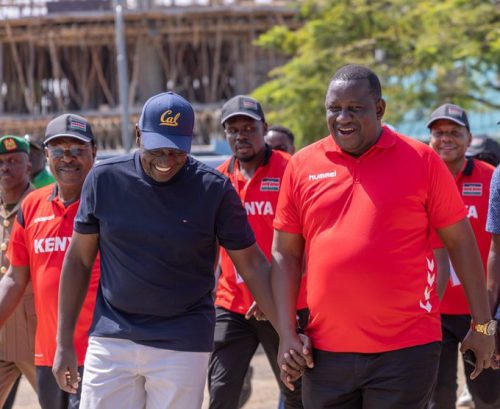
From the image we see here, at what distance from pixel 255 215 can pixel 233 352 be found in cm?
92

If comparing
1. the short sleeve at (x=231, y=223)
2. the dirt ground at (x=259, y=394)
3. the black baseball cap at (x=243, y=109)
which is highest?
the black baseball cap at (x=243, y=109)

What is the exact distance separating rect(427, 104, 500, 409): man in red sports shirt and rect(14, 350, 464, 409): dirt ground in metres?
3.07

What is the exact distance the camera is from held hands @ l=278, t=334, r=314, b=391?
15.3 feet

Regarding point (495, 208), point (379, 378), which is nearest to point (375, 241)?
point (379, 378)

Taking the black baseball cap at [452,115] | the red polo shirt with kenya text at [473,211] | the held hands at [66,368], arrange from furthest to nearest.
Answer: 1. the black baseball cap at [452,115]
2. the red polo shirt with kenya text at [473,211]
3. the held hands at [66,368]

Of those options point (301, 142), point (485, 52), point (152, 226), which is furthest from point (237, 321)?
point (301, 142)

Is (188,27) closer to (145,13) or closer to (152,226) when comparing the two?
(145,13)

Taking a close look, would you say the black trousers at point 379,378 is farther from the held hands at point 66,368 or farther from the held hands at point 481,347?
the held hands at point 66,368

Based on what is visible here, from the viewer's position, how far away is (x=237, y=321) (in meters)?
6.67

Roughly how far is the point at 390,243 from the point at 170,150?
1.09 metres

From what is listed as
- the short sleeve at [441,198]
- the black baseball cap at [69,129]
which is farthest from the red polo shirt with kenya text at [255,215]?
the short sleeve at [441,198]

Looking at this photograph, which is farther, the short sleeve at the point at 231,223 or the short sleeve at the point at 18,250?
the short sleeve at the point at 18,250

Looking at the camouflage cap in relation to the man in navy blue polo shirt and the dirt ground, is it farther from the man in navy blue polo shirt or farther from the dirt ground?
the dirt ground

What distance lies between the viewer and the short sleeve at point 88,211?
493cm
